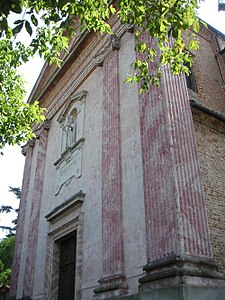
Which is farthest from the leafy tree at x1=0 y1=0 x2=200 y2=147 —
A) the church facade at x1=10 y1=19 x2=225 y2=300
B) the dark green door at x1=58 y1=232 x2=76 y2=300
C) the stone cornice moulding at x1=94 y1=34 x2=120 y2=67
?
the dark green door at x1=58 y1=232 x2=76 y2=300

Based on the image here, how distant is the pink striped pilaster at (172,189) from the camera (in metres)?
5.59

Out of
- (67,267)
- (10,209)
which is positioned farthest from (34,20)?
(10,209)

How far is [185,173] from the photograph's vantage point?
6.34 m

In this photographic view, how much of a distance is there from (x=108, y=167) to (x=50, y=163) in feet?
15.8

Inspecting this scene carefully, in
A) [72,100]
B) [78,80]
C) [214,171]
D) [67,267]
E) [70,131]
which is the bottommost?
[67,267]

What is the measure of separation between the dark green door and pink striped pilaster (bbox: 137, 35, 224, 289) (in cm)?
404

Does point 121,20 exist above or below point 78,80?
below

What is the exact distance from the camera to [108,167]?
8.66 metres

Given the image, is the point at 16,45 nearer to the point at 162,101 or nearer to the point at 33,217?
the point at 162,101

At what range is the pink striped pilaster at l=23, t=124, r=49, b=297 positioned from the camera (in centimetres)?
1138

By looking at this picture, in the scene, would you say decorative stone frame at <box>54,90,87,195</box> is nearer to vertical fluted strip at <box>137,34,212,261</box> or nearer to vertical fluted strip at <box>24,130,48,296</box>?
vertical fluted strip at <box>24,130,48,296</box>

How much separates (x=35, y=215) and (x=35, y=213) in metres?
0.08

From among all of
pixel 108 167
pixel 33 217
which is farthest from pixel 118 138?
pixel 33 217

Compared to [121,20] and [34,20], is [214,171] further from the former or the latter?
[34,20]
